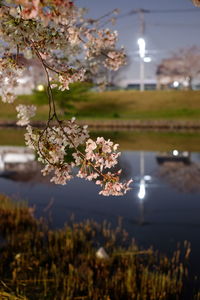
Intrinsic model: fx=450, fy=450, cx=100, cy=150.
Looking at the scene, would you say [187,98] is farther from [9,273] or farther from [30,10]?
[30,10]

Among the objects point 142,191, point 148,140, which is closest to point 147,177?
point 142,191

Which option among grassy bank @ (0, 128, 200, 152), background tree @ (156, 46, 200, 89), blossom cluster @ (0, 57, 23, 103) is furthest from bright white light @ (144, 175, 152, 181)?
background tree @ (156, 46, 200, 89)

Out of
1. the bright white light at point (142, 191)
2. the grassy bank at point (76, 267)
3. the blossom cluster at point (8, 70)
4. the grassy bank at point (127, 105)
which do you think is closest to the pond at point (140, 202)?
the bright white light at point (142, 191)

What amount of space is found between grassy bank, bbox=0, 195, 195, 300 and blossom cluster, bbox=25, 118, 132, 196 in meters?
3.13

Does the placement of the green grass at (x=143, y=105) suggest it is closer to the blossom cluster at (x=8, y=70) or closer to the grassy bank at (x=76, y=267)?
the grassy bank at (x=76, y=267)

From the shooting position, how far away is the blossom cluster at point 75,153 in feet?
16.0

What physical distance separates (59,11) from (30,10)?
1.04 ft

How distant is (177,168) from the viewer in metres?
35.7

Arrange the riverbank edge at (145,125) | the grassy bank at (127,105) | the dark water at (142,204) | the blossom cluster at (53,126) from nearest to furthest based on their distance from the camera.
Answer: the blossom cluster at (53,126)
the dark water at (142,204)
the riverbank edge at (145,125)
the grassy bank at (127,105)

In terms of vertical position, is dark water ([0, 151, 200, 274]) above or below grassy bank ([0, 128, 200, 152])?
below

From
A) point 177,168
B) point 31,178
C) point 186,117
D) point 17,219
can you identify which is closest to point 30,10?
point 17,219

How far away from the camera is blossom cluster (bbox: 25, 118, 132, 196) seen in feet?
16.0

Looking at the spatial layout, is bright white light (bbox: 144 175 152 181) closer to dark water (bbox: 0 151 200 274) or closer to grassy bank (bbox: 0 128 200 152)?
dark water (bbox: 0 151 200 274)

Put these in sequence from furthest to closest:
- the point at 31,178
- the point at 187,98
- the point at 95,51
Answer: the point at 187,98 < the point at 31,178 < the point at 95,51
